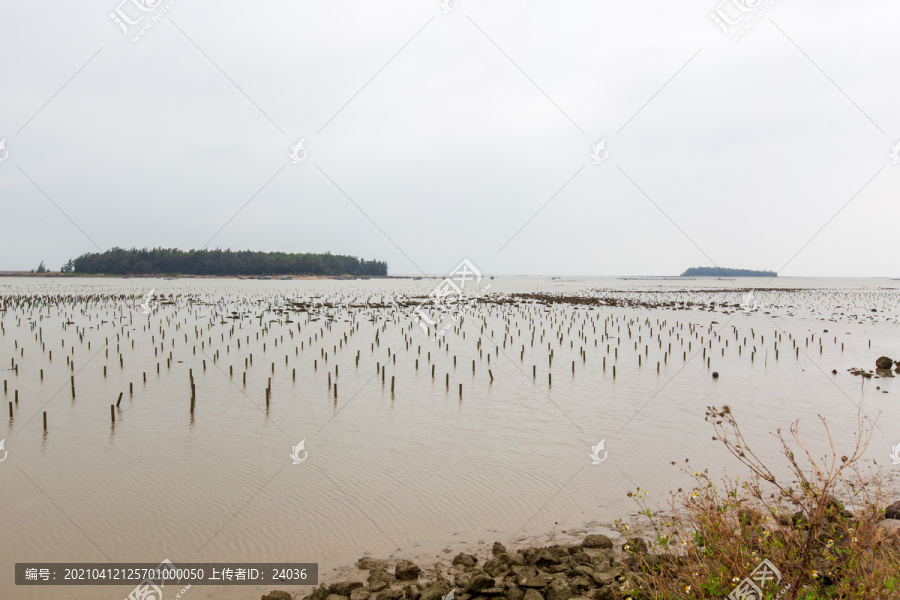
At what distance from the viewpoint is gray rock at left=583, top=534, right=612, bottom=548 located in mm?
6930

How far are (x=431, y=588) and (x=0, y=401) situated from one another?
15.5 meters

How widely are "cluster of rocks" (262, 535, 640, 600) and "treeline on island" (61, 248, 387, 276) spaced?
156657 mm

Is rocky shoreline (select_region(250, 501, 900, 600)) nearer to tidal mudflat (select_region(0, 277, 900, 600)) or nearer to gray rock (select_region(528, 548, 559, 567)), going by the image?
gray rock (select_region(528, 548, 559, 567))

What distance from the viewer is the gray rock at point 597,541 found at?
6.93m

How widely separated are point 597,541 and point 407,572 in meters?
2.52

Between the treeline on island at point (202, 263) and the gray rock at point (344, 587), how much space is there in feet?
514

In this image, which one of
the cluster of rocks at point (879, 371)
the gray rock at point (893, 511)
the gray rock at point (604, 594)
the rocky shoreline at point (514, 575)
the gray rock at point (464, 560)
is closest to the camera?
the gray rock at point (604, 594)

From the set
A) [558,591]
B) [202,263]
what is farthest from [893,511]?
[202,263]

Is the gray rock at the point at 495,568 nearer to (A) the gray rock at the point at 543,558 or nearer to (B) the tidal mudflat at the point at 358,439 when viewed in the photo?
(A) the gray rock at the point at 543,558

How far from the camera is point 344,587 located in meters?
6.13

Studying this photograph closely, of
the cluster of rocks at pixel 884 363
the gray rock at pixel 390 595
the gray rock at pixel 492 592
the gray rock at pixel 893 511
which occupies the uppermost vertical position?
the cluster of rocks at pixel 884 363

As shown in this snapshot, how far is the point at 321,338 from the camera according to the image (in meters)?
30.0

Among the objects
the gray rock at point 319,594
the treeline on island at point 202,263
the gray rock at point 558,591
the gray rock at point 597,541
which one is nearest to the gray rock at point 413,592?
the gray rock at point 319,594

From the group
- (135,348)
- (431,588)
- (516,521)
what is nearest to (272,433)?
(516,521)
